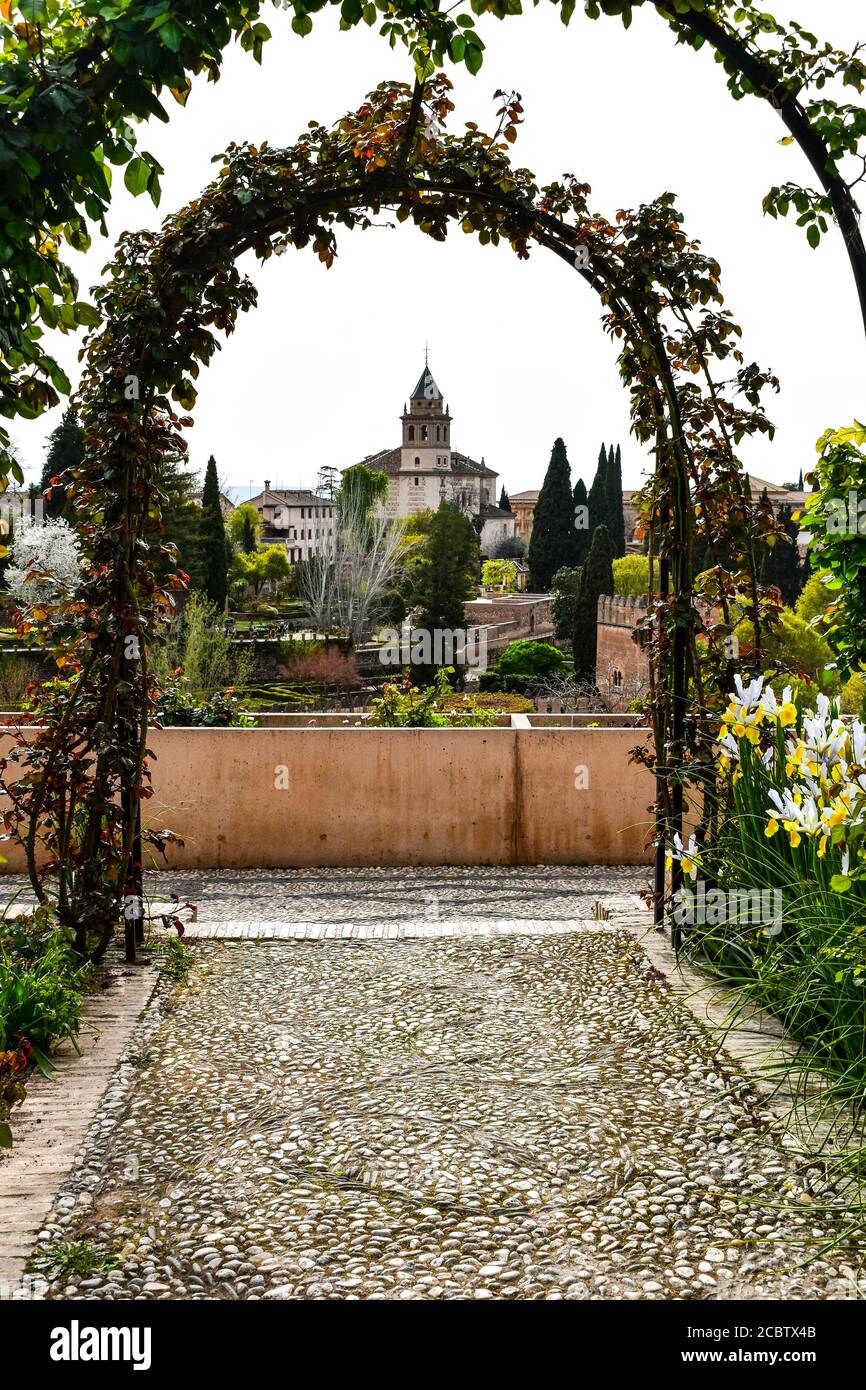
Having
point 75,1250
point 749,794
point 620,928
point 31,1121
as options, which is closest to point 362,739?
point 620,928

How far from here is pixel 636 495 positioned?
185 inches

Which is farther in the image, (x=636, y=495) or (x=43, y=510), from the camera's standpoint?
(x=43, y=510)

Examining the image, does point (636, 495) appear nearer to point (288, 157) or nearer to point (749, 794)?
point (749, 794)

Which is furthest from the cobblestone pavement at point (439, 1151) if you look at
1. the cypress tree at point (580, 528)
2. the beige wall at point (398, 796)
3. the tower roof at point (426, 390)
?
the tower roof at point (426, 390)

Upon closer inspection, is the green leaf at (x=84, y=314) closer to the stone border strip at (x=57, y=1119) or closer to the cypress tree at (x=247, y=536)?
the stone border strip at (x=57, y=1119)

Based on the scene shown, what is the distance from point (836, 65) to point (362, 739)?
441 cm

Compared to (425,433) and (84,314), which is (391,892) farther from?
(425,433)

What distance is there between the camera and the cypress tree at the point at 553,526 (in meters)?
46.5

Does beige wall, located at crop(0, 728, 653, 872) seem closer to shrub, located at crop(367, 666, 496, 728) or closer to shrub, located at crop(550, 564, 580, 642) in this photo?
shrub, located at crop(367, 666, 496, 728)

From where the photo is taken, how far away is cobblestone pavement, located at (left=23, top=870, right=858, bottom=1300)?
2.35 meters

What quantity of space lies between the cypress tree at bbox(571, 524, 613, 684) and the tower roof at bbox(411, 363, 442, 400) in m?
46.5

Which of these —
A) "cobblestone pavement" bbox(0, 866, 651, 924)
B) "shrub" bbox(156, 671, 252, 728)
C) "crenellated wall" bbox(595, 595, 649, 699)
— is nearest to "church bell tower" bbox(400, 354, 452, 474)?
"crenellated wall" bbox(595, 595, 649, 699)

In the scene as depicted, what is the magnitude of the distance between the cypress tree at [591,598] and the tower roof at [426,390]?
46.5m

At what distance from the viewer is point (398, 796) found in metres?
7.12
